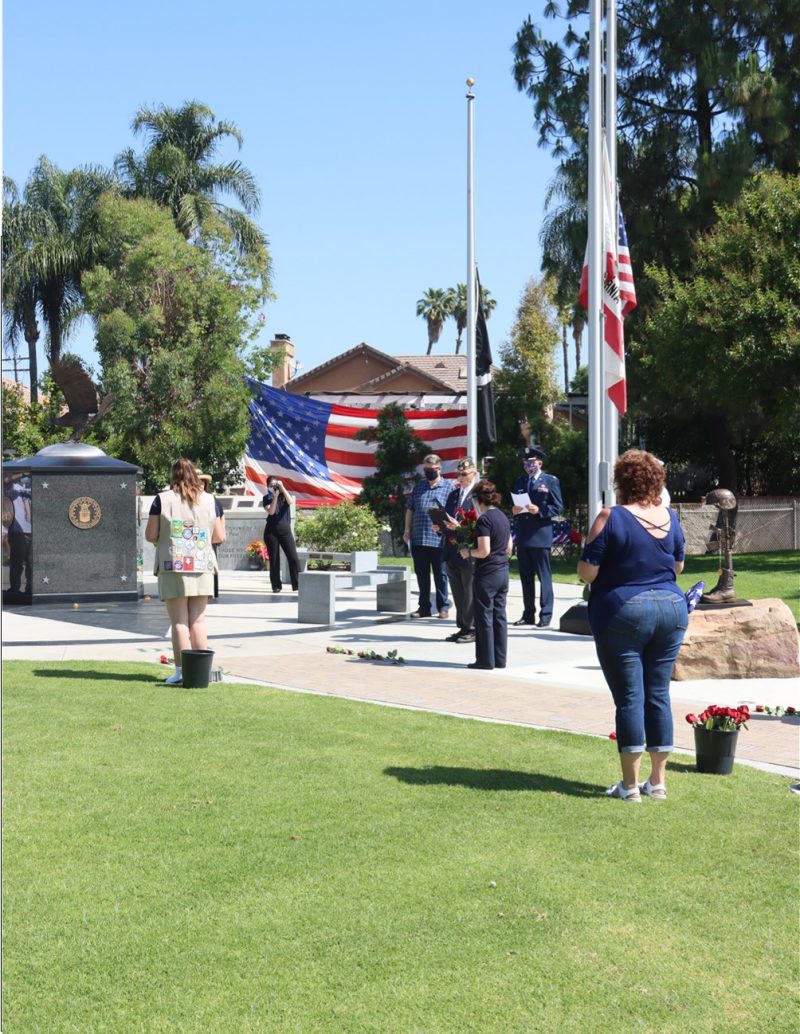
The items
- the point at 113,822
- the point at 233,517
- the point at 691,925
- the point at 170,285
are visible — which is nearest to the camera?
the point at 691,925

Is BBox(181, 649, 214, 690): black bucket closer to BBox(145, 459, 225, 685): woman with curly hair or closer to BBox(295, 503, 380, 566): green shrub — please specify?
BBox(145, 459, 225, 685): woman with curly hair

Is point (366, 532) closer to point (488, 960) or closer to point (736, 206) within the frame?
point (736, 206)

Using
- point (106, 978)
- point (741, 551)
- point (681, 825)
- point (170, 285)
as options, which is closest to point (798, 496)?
point (741, 551)

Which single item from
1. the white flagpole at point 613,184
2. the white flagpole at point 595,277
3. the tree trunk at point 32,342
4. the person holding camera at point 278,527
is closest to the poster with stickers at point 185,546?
the white flagpole at point 595,277

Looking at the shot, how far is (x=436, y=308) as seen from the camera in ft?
287

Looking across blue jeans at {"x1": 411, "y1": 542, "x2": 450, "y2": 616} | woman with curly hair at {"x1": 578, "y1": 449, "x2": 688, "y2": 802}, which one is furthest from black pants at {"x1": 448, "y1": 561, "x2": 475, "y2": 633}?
woman with curly hair at {"x1": 578, "y1": 449, "x2": 688, "y2": 802}

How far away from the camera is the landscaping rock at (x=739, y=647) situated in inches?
416

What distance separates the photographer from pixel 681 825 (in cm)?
589

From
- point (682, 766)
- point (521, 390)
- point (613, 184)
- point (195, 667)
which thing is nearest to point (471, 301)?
point (613, 184)

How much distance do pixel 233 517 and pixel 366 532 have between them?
6859mm

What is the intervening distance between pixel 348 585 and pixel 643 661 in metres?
9.47

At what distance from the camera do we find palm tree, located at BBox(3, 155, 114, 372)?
45.7 m

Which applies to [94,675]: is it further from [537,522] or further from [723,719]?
[537,522]

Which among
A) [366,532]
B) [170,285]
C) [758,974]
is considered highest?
[170,285]
